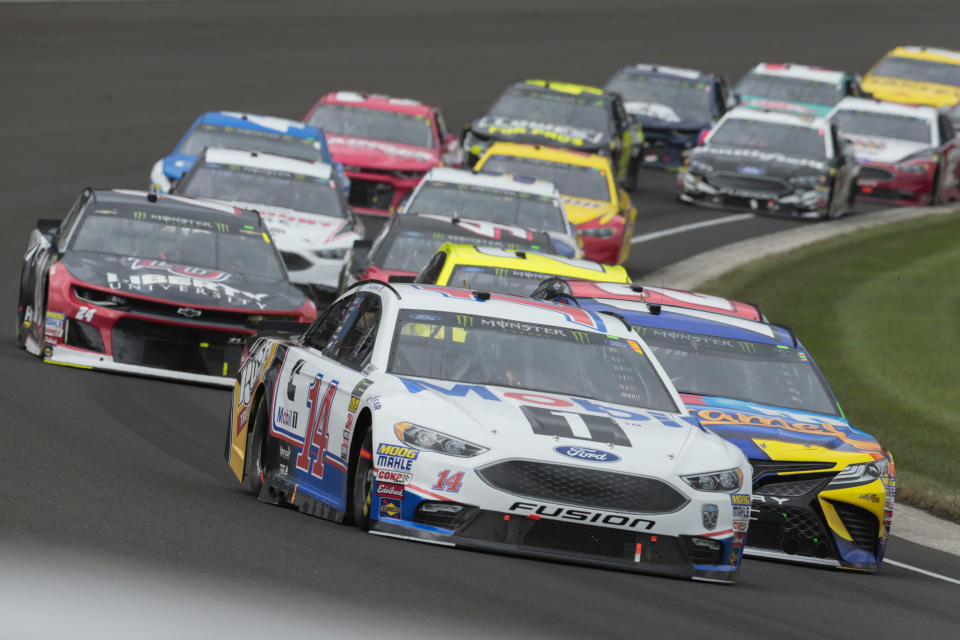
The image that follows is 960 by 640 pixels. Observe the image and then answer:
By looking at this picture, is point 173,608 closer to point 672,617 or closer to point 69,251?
point 672,617

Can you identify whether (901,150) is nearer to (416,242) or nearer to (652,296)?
(416,242)

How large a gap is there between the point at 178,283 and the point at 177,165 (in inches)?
329

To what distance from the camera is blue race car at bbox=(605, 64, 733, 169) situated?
115 ft

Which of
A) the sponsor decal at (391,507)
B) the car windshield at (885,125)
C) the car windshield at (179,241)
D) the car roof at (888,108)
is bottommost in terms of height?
the car windshield at (885,125)

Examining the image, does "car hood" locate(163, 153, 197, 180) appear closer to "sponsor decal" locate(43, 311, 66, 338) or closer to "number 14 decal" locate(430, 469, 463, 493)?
"sponsor decal" locate(43, 311, 66, 338)

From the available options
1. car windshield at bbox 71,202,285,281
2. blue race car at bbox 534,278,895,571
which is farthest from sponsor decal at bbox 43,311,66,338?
blue race car at bbox 534,278,895,571

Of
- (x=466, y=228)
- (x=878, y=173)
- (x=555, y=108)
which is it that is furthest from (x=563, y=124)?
(x=466, y=228)

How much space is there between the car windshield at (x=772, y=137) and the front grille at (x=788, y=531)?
1999 centimetres

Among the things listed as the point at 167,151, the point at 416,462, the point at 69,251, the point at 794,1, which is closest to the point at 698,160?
the point at 167,151

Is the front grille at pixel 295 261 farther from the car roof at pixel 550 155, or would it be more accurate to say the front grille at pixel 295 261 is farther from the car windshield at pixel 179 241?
the car roof at pixel 550 155

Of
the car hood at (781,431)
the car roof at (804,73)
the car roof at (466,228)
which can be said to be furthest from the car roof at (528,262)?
the car roof at (804,73)

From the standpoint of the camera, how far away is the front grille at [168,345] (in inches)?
597

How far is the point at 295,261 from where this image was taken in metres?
19.4

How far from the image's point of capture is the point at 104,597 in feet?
24.3
